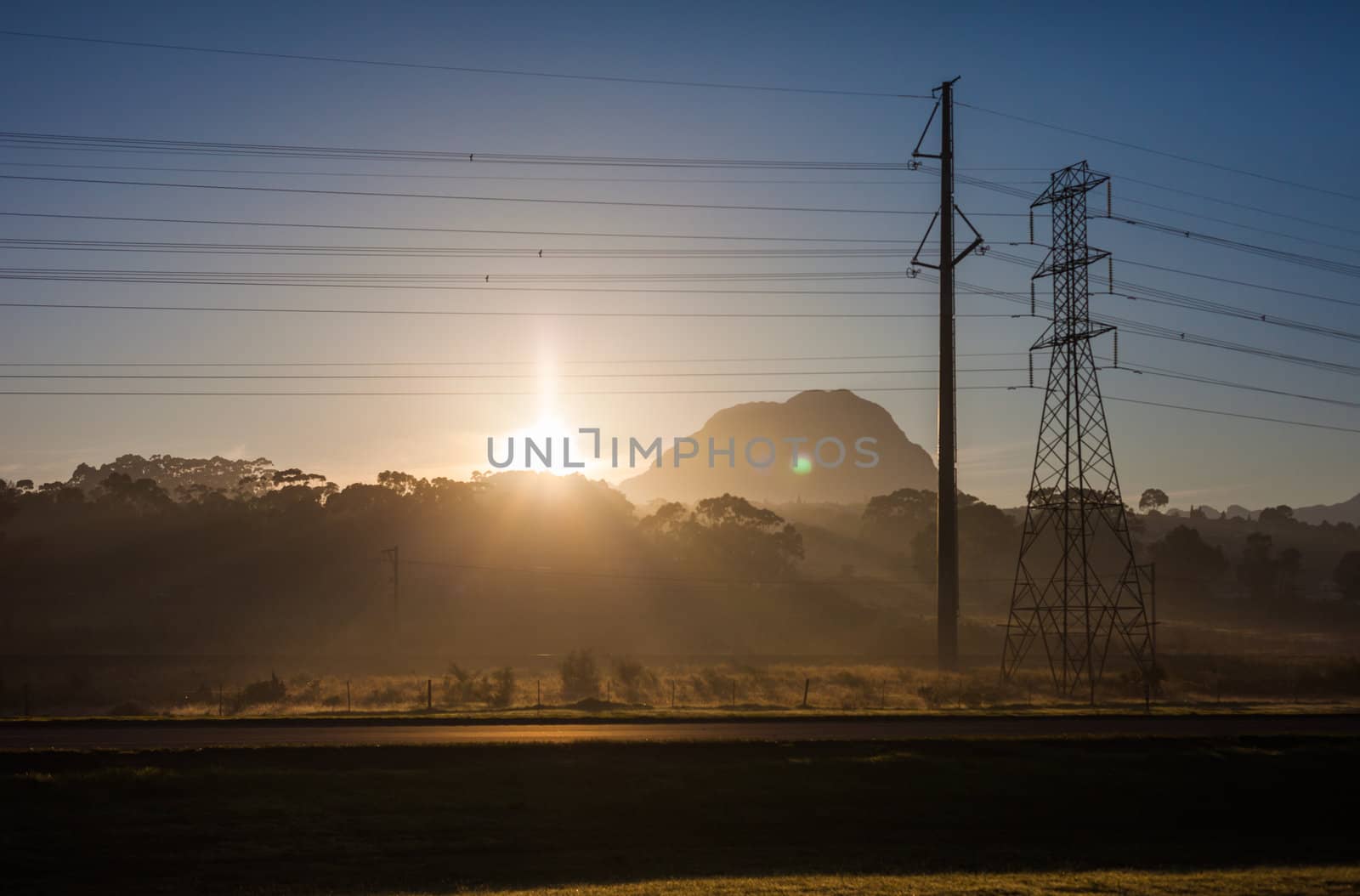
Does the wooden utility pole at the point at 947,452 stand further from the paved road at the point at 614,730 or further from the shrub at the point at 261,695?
the shrub at the point at 261,695

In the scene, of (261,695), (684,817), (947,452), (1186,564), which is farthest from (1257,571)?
(684,817)

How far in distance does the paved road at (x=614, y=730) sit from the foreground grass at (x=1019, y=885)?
11.6 m

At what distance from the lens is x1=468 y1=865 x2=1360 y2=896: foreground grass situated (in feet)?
60.5

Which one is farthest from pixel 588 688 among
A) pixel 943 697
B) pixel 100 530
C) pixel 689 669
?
pixel 100 530

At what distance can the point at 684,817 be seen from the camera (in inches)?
1054

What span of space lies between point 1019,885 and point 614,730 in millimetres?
18488

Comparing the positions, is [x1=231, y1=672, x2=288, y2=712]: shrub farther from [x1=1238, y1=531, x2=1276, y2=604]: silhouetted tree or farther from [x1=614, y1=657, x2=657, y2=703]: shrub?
[x1=1238, y1=531, x2=1276, y2=604]: silhouetted tree

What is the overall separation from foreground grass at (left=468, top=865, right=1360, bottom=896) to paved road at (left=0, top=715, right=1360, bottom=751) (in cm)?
1161

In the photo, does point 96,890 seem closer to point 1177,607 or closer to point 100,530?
point 100,530

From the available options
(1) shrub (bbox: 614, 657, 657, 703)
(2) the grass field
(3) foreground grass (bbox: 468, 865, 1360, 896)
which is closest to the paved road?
(2) the grass field

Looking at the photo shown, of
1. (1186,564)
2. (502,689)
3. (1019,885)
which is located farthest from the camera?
(1186,564)

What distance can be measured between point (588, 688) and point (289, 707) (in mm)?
14917

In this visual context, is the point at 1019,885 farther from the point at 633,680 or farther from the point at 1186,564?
the point at 1186,564

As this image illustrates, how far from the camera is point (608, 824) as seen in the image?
85.8ft
